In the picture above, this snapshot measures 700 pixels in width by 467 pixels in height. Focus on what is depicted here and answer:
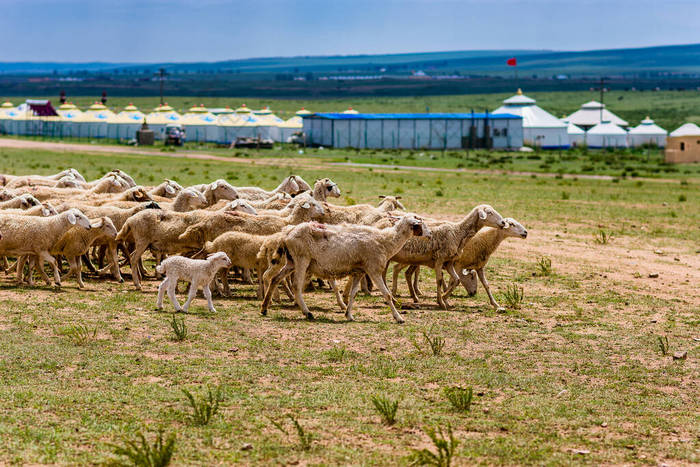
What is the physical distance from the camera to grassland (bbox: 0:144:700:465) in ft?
27.7

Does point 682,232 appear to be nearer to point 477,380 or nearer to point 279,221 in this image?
point 279,221

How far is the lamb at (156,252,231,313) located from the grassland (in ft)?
0.93

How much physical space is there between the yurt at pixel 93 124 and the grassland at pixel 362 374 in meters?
73.9

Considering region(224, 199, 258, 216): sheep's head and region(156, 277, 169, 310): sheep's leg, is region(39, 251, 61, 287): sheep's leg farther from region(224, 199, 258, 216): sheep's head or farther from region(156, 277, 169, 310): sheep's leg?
region(224, 199, 258, 216): sheep's head

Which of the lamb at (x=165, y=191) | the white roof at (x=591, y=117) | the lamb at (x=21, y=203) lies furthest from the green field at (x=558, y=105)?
the lamb at (x=21, y=203)

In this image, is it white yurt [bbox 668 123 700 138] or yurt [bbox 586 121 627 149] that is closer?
white yurt [bbox 668 123 700 138]

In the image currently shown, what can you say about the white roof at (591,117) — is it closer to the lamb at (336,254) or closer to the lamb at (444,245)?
the lamb at (444,245)

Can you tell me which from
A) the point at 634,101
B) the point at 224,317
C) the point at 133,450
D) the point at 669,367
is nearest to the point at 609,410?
the point at 669,367

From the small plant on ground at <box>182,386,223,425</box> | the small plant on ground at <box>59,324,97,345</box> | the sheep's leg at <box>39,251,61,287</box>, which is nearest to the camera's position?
the small plant on ground at <box>182,386,223,425</box>

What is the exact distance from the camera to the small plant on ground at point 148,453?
761cm

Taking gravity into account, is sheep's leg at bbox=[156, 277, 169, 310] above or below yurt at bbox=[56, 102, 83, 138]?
below

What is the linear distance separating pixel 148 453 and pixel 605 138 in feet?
279

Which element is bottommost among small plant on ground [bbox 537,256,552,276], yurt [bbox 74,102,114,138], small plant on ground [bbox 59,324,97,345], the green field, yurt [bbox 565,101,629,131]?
small plant on ground [bbox 59,324,97,345]

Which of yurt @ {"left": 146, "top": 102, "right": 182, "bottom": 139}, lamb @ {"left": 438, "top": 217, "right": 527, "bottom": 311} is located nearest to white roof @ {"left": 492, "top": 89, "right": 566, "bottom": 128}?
yurt @ {"left": 146, "top": 102, "right": 182, "bottom": 139}
